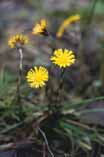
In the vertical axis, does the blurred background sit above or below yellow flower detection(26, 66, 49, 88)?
above

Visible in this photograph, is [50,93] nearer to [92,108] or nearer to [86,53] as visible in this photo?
[92,108]

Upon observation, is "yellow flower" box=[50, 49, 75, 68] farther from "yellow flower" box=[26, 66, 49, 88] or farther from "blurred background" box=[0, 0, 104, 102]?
"blurred background" box=[0, 0, 104, 102]

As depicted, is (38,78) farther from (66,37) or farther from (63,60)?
(66,37)

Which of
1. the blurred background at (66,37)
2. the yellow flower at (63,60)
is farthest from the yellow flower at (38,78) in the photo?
the blurred background at (66,37)

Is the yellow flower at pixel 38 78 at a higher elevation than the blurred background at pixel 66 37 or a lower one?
lower

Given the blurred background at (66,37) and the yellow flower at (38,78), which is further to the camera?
the blurred background at (66,37)

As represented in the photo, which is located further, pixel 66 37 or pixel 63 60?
pixel 66 37

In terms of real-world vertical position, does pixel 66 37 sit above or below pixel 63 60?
above

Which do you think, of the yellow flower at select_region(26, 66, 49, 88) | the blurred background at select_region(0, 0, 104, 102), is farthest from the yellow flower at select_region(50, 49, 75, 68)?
the blurred background at select_region(0, 0, 104, 102)

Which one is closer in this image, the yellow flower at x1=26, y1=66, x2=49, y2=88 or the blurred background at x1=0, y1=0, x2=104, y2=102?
the yellow flower at x1=26, y1=66, x2=49, y2=88

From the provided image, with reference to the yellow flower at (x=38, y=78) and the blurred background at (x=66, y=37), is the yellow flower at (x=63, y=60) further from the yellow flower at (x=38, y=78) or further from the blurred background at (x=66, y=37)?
the blurred background at (x=66, y=37)

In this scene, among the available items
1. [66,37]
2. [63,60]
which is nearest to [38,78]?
[63,60]
